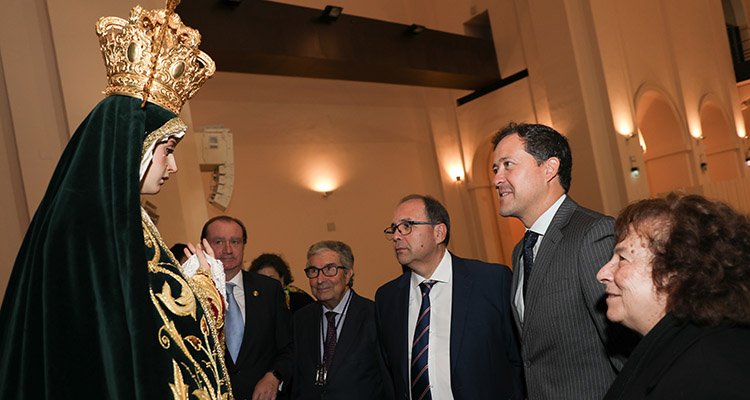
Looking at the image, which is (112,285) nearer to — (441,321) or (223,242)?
(441,321)

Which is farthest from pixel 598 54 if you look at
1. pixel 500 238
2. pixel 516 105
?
pixel 500 238

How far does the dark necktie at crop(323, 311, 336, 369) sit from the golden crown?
6.45 feet

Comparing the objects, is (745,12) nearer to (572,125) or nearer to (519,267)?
(572,125)

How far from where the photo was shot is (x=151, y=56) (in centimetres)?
210

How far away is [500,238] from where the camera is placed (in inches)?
538

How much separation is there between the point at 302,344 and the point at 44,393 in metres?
2.29

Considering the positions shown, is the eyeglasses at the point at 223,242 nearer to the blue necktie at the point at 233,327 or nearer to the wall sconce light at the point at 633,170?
the blue necktie at the point at 233,327

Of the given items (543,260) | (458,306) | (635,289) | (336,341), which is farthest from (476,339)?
(635,289)

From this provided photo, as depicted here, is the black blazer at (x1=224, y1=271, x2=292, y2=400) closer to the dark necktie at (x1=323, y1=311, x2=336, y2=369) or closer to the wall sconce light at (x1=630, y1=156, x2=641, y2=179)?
Answer: the dark necktie at (x1=323, y1=311, x2=336, y2=369)

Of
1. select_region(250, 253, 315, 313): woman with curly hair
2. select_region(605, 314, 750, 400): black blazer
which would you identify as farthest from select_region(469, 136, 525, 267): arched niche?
select_region(605, 314, 750, 400): black blazer

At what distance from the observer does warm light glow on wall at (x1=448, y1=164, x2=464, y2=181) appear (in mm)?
13398

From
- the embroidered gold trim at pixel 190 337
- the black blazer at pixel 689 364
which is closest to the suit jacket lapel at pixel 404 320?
the embroidered gold trim at pixel 190 337

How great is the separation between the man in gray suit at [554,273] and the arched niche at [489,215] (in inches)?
417

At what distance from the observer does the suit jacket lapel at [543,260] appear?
2.38 meters
